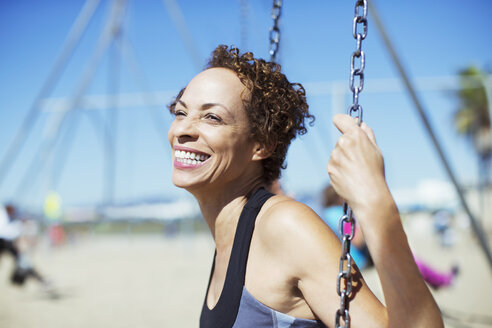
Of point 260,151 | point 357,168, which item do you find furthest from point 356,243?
point 357,168

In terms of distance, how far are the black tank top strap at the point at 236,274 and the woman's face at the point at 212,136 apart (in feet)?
0.60

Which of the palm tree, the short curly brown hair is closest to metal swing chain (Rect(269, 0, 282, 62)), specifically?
the short curly brown hair

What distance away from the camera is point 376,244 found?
1.06 metres

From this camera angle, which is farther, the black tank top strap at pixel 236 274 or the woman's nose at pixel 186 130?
the woman's nose at pixel 186 130

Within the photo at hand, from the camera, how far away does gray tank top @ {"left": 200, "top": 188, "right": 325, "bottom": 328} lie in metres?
1.41

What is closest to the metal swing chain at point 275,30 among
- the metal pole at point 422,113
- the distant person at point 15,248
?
the metal pole at point 422,113

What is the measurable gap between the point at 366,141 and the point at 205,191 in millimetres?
808

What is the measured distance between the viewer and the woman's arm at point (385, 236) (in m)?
1.05

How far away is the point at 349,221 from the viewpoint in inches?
52.4

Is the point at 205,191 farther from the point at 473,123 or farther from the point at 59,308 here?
the point at 473,123

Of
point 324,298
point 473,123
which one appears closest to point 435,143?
point 324,298

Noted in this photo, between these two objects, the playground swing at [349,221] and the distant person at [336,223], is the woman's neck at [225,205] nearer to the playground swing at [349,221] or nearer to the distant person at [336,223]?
the playground swing at [349,221]

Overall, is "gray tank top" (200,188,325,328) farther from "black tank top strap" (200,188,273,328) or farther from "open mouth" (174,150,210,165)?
"open mouth" (174,150,210,165)

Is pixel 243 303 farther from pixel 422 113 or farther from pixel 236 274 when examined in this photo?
pixel 422 113
